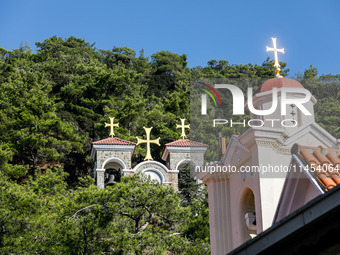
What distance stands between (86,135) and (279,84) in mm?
30227

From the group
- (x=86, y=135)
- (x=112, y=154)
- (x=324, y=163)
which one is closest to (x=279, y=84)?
(x=324, y=163)

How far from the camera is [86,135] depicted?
40406mm

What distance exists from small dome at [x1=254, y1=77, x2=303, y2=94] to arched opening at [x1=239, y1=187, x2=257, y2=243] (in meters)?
2.09

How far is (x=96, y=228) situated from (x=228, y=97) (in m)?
10.2

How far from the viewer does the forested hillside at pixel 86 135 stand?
68.1ft

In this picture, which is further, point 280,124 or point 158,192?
point 158,192

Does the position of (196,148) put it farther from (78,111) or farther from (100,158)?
(78,111)

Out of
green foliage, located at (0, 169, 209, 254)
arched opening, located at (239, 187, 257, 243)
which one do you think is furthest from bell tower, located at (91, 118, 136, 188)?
arched opening, located at (239, 187, 257, 243)

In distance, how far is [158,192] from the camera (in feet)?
71.8

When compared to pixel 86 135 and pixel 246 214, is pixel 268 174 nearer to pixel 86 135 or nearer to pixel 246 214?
pixel 246 214

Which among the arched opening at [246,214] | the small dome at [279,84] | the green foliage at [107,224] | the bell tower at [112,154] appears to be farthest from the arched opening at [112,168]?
the small dome at [279,84]

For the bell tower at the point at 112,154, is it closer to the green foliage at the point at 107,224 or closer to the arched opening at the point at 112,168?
the arched opening at the point at 112,168

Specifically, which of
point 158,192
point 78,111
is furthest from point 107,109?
point 158,192

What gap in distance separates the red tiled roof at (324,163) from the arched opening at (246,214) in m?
2.46
